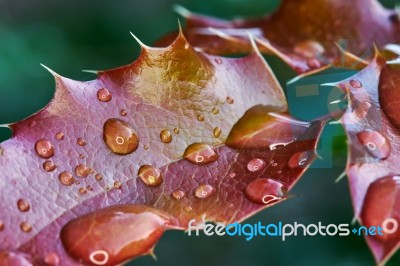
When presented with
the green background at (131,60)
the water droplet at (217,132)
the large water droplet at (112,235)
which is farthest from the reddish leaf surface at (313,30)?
the large water droplet at (112,235)

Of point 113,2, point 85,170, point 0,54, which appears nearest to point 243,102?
point 85,170

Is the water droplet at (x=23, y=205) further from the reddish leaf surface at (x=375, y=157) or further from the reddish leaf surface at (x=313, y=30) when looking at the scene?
the reddish leaf surface at (x=313, y=30)

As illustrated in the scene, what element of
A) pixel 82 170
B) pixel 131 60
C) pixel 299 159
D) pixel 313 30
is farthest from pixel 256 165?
pixel 131 60

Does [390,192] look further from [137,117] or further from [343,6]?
[343,6]

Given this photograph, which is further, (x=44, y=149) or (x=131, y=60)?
(x=131, y=60)

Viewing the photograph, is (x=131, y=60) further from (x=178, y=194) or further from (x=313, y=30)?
(x=178, y=194)

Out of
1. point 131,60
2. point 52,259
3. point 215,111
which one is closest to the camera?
point 52,259

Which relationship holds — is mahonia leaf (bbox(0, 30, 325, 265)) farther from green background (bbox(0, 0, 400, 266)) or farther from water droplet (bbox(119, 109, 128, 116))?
green background (bbox(0, 0, 400, 266))

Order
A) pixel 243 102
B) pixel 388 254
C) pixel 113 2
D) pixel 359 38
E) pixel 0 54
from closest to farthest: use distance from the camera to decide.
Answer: pixel 388 254, pixel 243 102, pixel 359 38, pixel 0 54, pixel 113 2
